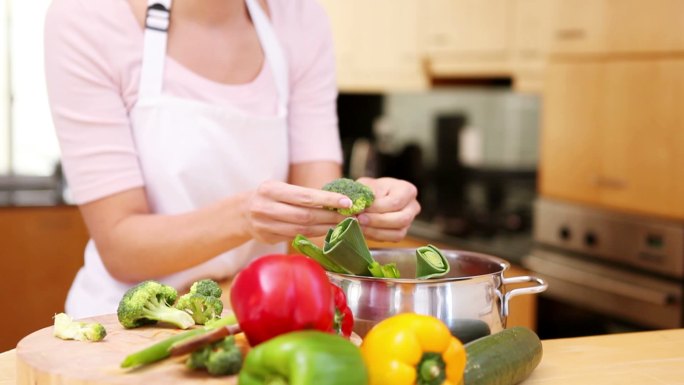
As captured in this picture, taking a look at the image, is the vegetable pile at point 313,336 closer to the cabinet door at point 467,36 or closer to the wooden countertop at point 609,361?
the wooden countertop at point 609,361

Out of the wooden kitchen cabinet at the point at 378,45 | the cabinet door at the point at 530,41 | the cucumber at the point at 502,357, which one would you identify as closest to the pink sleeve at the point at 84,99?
the cucumber at the point at 502,357

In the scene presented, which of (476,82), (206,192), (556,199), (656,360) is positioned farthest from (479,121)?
(656,360)

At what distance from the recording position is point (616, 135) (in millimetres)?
2760

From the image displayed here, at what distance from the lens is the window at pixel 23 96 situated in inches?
191

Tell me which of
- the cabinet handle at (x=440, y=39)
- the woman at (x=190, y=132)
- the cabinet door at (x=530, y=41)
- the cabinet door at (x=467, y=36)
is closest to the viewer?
the woman at (x=190, y=132)

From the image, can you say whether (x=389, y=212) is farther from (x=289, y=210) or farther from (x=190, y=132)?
(x=190, y=132)

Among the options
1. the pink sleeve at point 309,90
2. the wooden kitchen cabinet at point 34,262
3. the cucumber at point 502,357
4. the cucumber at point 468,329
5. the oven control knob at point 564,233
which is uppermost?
the pink sleeve at point 309,90

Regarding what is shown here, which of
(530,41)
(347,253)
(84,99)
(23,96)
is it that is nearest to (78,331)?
(347,253)

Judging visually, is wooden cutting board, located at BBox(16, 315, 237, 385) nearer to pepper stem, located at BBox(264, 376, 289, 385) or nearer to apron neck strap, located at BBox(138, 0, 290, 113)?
pepper stem, located at BBox(264, 376, 289, 385)

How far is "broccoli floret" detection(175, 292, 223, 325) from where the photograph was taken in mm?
1102

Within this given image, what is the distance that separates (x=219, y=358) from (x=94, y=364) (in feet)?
0.48

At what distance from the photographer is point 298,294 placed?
89 cm

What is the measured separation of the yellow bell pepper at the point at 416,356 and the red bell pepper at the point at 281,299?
6cm

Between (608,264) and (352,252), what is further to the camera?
(608,264)
